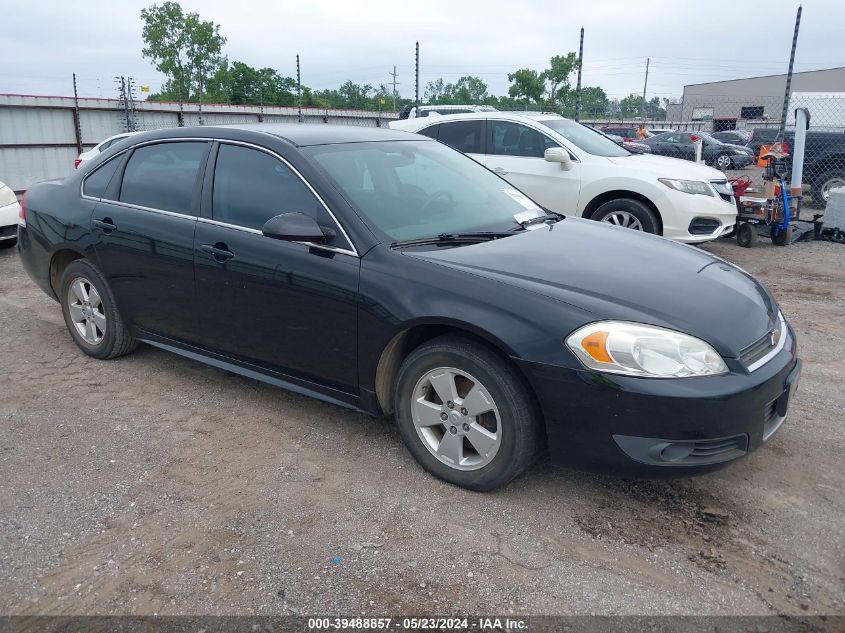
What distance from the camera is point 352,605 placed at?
2.48 m

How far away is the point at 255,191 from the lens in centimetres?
382

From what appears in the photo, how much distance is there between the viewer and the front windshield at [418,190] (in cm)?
358

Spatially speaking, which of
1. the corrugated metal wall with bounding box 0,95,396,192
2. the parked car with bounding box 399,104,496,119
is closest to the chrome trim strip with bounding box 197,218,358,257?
the corrugated metal wall with bounding box 0,95,396,192

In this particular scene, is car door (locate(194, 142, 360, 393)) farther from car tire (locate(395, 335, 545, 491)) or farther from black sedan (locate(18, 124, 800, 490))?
car tire (locate(395, 335, 545, 491))

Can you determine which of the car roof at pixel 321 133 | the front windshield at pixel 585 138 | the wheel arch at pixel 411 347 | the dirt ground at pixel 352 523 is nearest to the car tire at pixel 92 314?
the dirt ground at pixel 352 523

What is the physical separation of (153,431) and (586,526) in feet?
7.89

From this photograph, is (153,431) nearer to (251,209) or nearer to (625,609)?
(251,209)

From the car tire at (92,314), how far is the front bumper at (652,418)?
311cm

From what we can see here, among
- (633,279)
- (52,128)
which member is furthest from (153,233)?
(52,128)

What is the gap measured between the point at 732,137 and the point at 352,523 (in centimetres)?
3265

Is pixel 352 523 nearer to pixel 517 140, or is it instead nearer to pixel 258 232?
pixel 258 232

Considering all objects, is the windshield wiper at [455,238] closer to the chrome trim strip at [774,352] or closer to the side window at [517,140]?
the chrome trim strip at [774,352]

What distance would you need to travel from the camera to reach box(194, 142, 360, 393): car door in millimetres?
3424

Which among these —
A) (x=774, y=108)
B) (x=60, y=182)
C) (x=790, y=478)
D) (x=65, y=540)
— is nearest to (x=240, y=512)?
(x=65, y=540)
